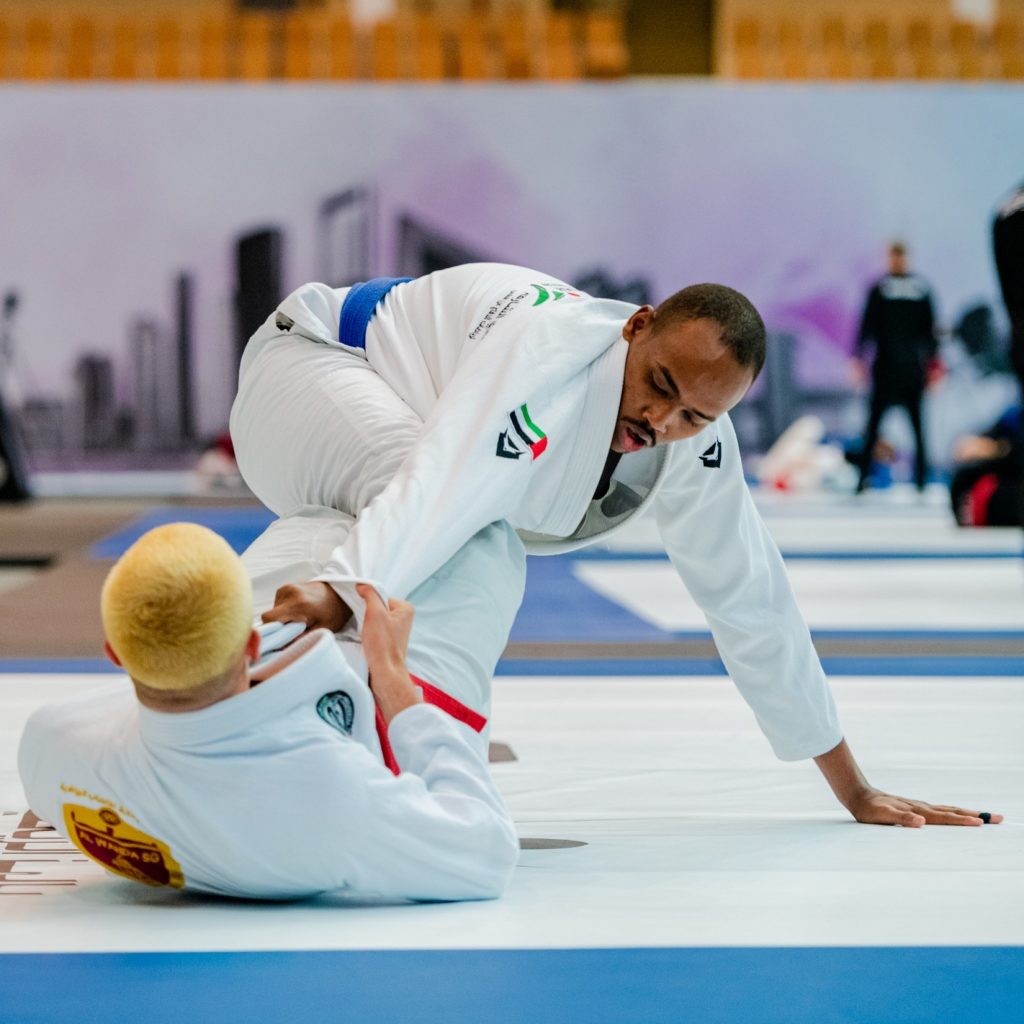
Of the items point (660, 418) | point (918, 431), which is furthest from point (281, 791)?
point (918, 431)

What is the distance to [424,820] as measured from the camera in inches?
73.5

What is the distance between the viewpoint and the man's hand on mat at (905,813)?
251 centimetres

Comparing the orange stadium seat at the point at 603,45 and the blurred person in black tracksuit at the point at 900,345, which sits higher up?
the orange stadium seat at the point at 603,45

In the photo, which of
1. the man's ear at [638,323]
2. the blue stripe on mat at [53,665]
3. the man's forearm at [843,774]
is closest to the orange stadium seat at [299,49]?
the blue stripe on mat at [53,665]

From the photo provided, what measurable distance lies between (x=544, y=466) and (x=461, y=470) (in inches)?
10.3

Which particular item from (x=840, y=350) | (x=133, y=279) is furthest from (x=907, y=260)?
(x=133, y=279)

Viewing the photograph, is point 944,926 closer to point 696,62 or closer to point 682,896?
point 682,896

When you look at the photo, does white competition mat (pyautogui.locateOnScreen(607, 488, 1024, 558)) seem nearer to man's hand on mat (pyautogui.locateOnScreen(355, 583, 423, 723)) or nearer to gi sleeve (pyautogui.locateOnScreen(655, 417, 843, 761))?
gi sleeve (pyautogui.locateOnScreen(655, 417, 843, 761))

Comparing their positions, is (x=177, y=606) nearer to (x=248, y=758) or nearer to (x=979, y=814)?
(x=248, y=758)

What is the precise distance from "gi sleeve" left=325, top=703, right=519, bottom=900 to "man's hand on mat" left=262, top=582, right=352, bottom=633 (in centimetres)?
19

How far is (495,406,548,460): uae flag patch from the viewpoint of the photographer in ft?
7.36

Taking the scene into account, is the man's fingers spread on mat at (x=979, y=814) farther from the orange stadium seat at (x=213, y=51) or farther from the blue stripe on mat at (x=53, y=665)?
the orange stadium seat at (x=213, y=51)

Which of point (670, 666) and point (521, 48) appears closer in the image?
point (670, 666)

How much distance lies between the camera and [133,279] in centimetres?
1369
